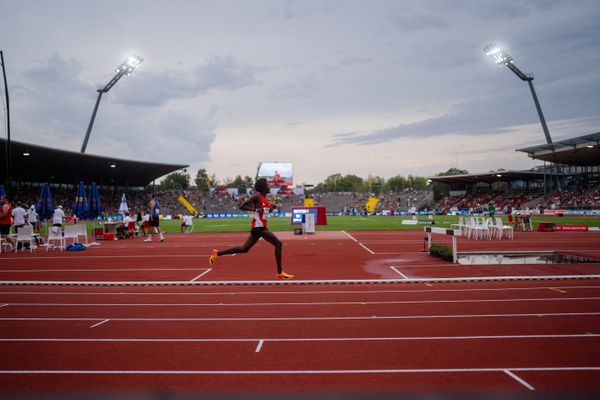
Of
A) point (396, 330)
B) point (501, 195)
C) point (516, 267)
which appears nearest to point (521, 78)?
point (501, 195)

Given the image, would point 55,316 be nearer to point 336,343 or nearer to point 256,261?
point 336,343

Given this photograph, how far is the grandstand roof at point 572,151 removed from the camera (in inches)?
1971

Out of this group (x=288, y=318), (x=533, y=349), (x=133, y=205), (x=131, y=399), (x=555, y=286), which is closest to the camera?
(x=131, y=399)

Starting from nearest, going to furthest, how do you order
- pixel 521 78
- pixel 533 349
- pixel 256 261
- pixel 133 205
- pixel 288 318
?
pixel 533 349
pixel 288 318
pixel 256 261
pixel 521 78
pixel 133 205

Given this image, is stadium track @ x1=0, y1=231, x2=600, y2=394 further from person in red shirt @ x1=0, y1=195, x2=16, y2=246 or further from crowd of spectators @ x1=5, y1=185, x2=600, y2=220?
crowd of spectators @ x1=5, y1=185, x2=600, y2=220

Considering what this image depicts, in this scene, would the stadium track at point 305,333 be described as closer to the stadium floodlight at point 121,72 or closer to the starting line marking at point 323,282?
the starting line marking at point 323,282

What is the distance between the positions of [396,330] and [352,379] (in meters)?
2.05

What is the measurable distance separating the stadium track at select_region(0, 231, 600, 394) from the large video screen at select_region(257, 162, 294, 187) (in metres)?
71.9

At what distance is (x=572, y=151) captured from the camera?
53.1 metres

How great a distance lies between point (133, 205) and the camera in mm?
78188

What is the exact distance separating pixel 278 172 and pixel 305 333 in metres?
78.3

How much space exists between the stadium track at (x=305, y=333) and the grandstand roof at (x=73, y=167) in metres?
42.3

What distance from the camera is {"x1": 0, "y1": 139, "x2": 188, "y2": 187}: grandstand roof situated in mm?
51537

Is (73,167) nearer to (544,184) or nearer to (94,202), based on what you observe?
(94,202)
